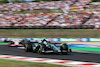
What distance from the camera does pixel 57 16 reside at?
112ft

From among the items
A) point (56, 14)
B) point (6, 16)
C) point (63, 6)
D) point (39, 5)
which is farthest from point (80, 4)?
point (6, 16)

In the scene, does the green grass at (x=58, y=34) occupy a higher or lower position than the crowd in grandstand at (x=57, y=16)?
lower

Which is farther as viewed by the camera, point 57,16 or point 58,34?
point 57,16

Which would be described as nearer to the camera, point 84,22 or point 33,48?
point 33,48

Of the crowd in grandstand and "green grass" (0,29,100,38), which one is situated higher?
the crowd in grandstand

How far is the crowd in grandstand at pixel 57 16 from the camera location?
102ft

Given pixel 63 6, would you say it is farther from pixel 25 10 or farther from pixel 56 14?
pixel 25 10

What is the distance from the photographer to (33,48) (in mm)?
11719

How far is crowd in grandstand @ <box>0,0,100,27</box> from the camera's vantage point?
31081 mm

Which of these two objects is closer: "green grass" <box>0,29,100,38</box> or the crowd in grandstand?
"green grass" <box>0,29,100,38</box>

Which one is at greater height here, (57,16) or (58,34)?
(57,16)

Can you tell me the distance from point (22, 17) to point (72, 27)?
10.5 m

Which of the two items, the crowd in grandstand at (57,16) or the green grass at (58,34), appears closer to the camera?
the green grass at (58,34)

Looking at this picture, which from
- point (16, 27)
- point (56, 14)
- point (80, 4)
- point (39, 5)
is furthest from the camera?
point (39, 5)
